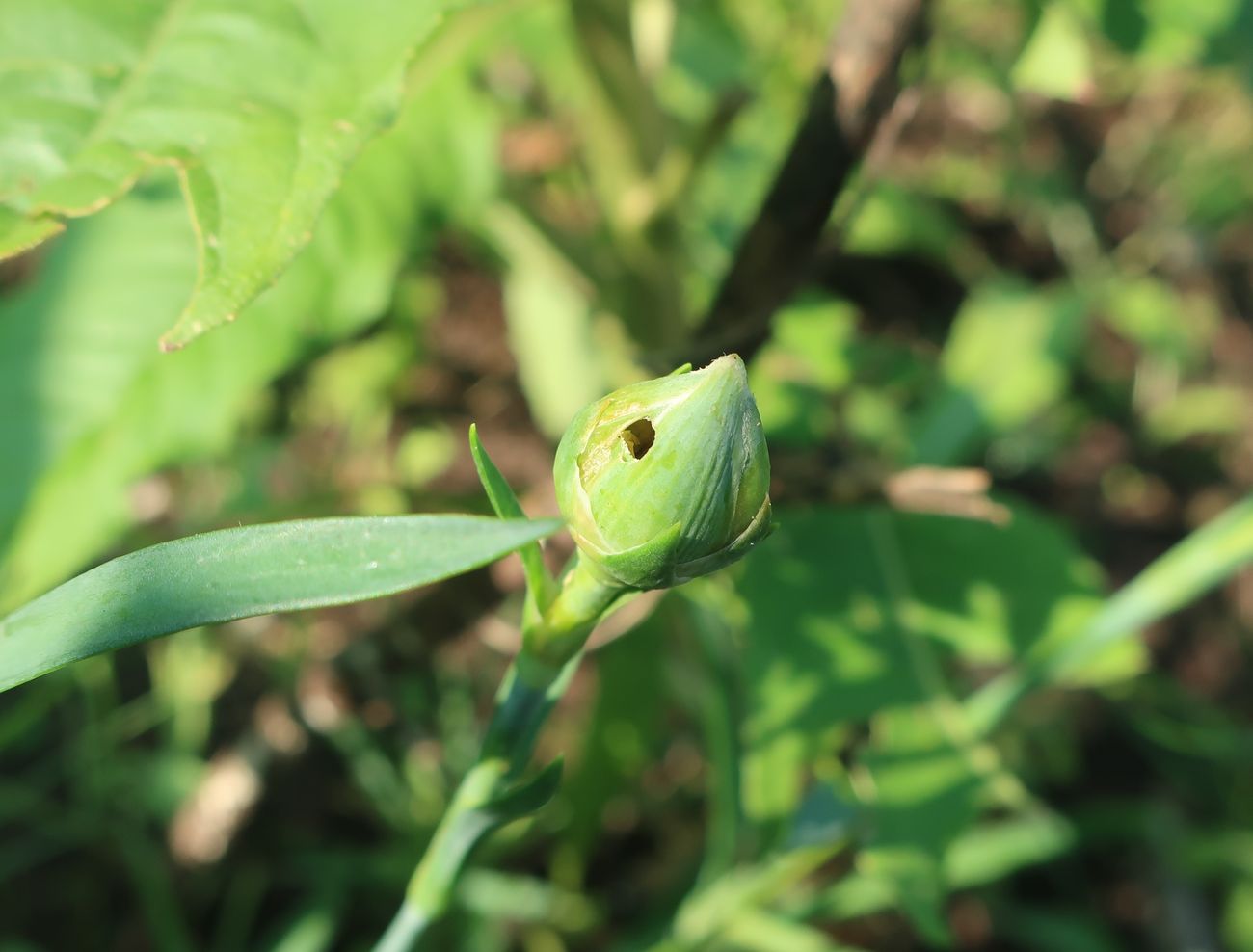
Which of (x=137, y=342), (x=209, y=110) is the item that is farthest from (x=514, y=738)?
(x=137, y=342)

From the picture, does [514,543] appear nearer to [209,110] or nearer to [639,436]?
[639,436]

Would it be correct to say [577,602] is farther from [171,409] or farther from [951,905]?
[951,905]

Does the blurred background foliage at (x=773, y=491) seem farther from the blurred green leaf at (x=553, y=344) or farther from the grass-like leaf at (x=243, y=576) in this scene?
the grass-like leaf at (x=243, y=576)

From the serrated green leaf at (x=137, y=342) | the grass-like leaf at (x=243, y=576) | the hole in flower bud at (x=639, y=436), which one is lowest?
the serrated green leaf at (x=137, y=342)

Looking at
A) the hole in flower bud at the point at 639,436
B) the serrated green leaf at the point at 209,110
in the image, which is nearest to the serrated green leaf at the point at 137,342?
the serrated green leaf at the point at 209,110

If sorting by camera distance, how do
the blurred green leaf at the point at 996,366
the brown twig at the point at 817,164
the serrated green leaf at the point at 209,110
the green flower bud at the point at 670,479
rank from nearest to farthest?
the green flower bud at the point at 670,479, the serrated green leaf at the point at 209,110, the brown twig at the point at 817,164, the blurred green leaf at the point at 996,366
